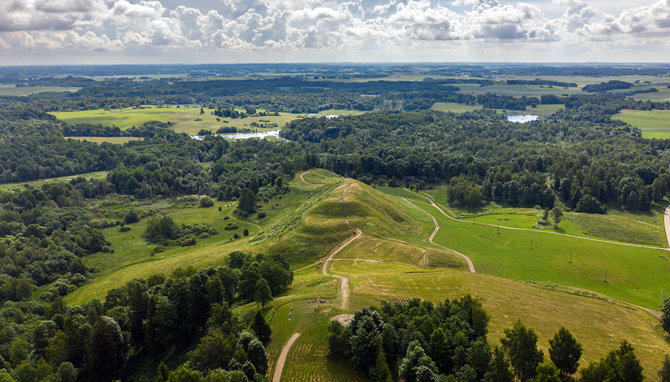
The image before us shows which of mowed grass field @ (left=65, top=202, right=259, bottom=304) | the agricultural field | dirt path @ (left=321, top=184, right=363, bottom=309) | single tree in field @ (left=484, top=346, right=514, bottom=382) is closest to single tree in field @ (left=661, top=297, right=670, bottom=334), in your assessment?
the agricultural field

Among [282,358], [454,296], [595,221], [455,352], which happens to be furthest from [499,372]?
[595,221]

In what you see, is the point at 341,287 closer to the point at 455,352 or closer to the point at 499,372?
the point at 455,352

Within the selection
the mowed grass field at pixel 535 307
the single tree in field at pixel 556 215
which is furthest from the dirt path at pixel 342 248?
the single tree in field at pixel 556 215

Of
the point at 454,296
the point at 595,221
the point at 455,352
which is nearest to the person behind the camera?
the point at 455,352

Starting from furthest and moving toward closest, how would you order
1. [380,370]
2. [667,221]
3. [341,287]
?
[667,221]
[341,287]
[380,370]

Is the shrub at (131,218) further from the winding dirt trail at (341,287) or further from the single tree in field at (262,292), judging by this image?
the single tree in field at (262,292)

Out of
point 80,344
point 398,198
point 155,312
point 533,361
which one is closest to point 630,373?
point 533,361

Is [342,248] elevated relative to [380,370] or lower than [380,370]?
lower
